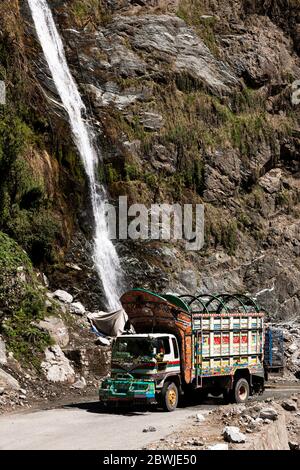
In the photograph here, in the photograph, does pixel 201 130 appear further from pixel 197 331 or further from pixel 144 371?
pixel 144 371

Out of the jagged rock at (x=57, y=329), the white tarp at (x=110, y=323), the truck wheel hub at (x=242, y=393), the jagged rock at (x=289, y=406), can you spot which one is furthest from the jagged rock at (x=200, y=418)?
the white tarp at (x=110, y=323)

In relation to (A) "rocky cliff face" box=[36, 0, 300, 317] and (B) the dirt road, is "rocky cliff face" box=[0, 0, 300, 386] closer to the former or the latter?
(A) "rocky cliff face" box=[36, 0, 300, 317]

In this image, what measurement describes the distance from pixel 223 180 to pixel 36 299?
20896 mm

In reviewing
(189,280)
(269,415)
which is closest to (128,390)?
(269,415)

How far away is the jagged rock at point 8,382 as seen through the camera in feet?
58.7

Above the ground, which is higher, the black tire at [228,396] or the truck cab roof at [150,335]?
the truck cab roof at [150,335]

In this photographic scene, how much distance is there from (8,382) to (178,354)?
5.02m

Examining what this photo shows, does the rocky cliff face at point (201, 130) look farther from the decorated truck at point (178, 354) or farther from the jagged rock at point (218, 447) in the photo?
the jagged rock at point (218, 447)

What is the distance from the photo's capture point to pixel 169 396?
54.9ft

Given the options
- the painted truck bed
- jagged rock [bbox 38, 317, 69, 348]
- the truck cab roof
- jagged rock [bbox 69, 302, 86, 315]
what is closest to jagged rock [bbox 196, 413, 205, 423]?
the painted truck bed

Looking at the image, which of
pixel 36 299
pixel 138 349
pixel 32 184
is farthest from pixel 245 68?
pixel 138 349

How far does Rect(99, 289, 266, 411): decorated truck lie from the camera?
53.6 feet

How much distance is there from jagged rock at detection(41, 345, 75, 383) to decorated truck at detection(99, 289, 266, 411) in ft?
12.2

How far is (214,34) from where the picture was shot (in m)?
46.2
